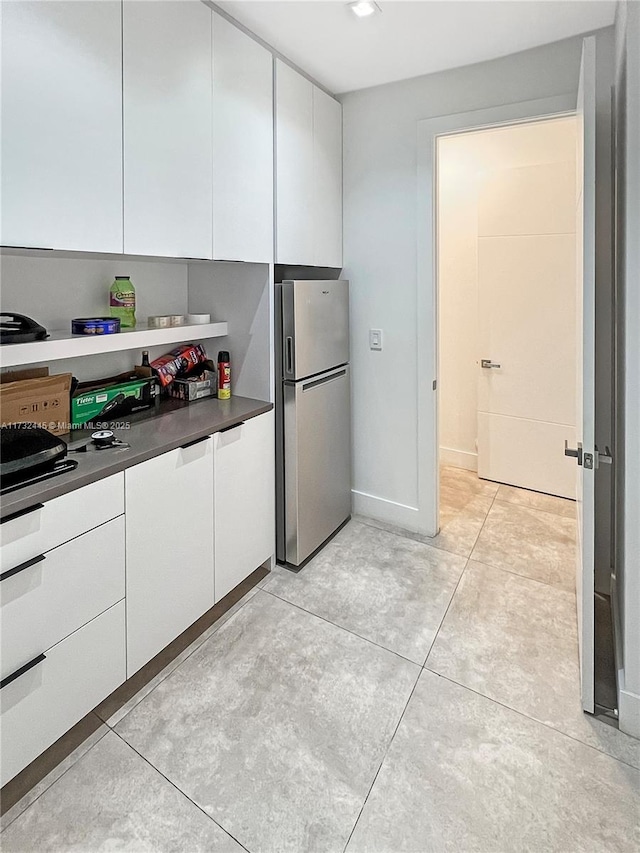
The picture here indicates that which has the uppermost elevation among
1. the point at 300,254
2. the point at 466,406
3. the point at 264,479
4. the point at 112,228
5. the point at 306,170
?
the point at 306,170

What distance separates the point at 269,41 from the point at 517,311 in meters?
2.24

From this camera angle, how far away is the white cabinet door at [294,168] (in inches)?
95.3

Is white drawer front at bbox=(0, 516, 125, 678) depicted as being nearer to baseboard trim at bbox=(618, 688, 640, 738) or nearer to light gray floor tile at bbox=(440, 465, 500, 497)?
baseboard trim at bbox=(618, 688, 640, 738)

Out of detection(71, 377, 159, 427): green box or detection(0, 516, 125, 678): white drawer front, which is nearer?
detection(0, 516, 125, 678): white drawer front

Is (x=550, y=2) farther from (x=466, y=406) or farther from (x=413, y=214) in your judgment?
(x=466, y=406)

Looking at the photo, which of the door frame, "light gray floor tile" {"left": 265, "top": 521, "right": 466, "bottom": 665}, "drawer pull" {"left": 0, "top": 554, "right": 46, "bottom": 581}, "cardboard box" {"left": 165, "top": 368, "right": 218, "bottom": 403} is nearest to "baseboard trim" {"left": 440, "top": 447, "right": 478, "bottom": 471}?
the door frame

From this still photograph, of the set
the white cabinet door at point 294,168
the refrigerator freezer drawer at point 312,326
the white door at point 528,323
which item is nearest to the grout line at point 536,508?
the white door at point 528,323

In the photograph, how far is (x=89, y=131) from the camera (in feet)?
5.20

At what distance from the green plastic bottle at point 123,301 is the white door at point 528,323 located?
98.8 inches

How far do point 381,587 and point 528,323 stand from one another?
2142 mm

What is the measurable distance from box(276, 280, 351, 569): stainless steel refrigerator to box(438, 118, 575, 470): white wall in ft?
4.67


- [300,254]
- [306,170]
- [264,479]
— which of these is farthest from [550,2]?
[264,479]

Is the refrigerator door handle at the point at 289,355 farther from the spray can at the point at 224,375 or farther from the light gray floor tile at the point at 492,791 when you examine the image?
the light gray floor tile at the point at 492,791

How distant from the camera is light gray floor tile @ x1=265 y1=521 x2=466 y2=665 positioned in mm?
2180
